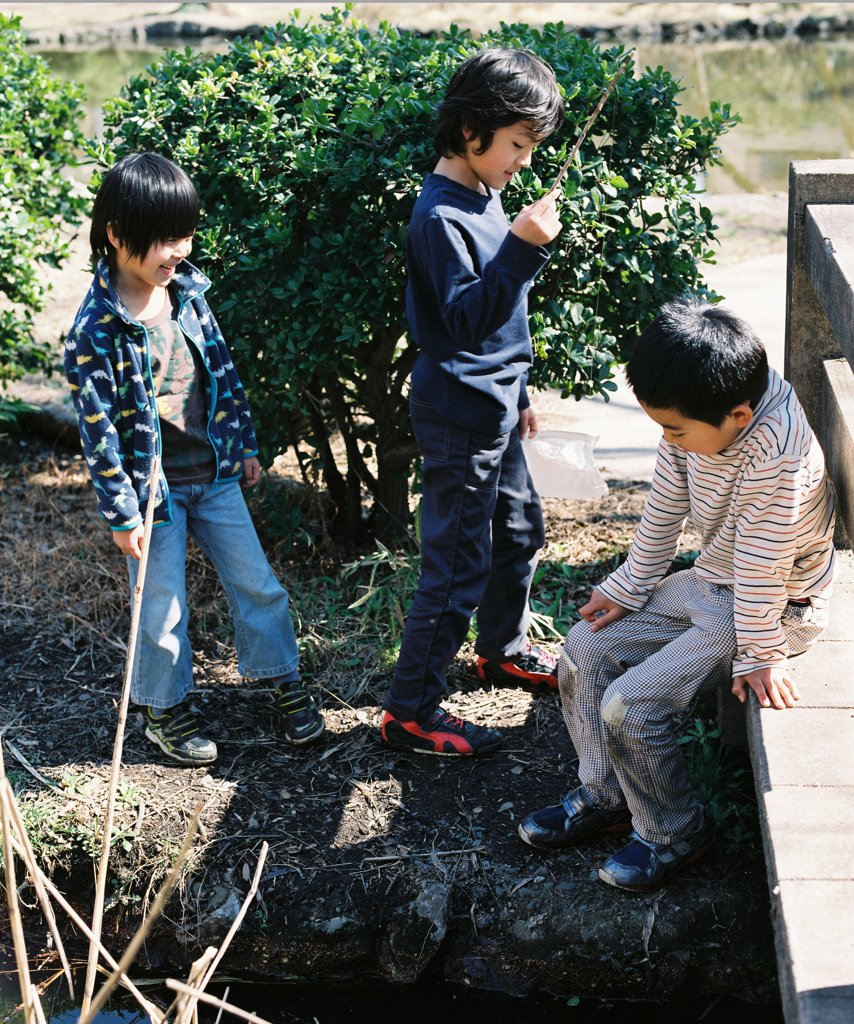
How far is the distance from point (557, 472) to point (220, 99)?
1566mm

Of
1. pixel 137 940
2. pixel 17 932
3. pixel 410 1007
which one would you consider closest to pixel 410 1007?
pixel 410 1007

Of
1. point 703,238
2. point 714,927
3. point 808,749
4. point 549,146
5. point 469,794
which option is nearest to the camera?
point 808,749

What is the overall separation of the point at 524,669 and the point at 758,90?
524 inches

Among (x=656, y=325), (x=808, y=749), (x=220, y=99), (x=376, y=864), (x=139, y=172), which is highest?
(x=220, y=99)

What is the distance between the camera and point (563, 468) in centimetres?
362

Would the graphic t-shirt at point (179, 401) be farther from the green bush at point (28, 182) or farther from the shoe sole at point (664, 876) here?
the green bush at point (28, 182)

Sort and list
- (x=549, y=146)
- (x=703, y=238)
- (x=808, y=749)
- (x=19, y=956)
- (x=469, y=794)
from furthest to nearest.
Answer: (x=703, y=238) → (x=549, y=146) → (x=469, y=794) → (x=808, y=749) → (x=19, y=956)

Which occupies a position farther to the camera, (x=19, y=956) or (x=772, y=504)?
(x=772, y=504)

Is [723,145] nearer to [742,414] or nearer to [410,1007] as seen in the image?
[742,414]

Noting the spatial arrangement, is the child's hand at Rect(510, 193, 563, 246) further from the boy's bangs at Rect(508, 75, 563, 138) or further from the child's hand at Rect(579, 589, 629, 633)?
the child's hand at Rect(579, 589, 629, 633)

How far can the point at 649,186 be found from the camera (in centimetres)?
362

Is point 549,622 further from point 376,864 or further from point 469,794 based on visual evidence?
point 376,864

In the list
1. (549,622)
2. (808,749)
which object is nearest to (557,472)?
(549,622)

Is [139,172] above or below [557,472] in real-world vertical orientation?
above
